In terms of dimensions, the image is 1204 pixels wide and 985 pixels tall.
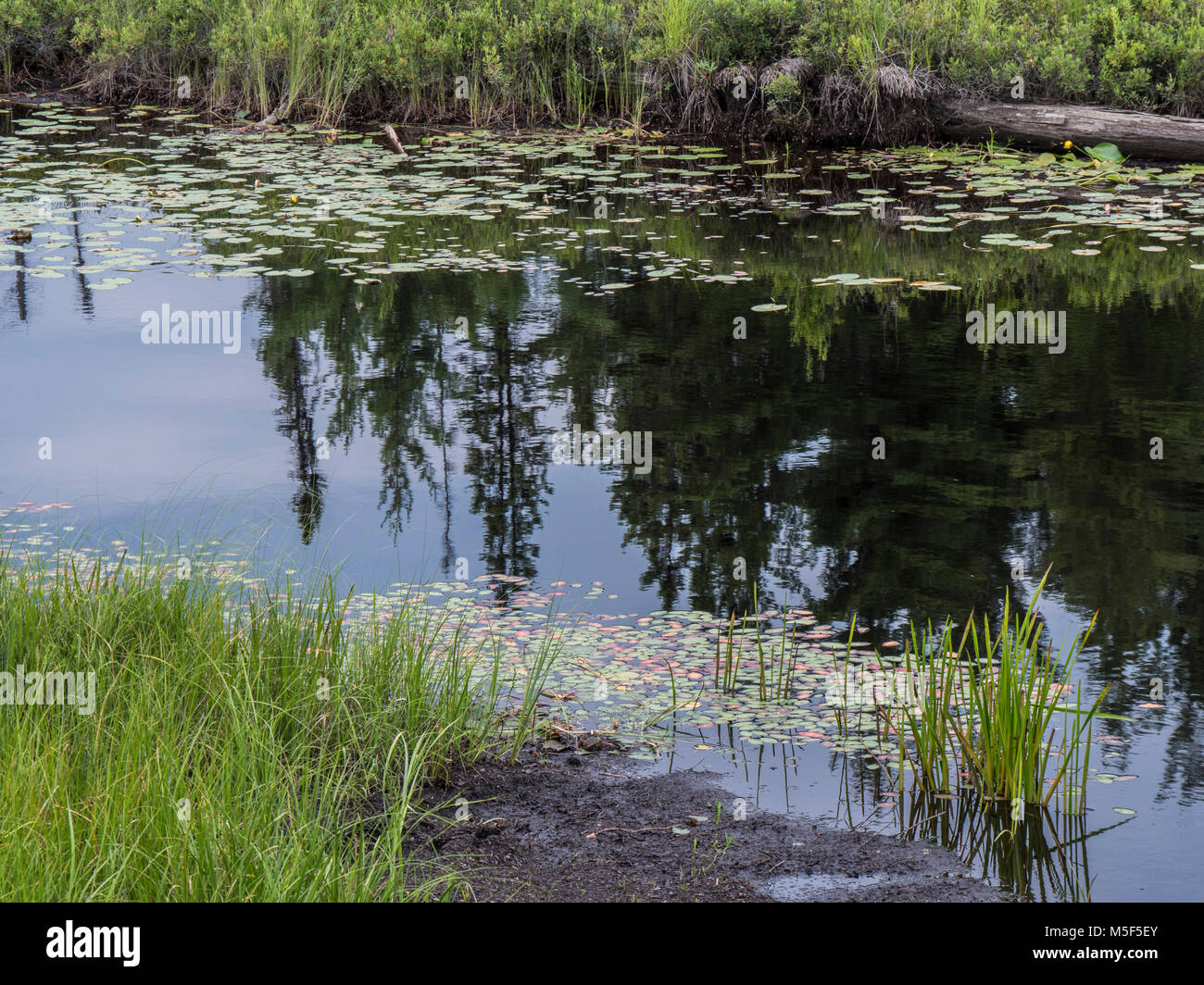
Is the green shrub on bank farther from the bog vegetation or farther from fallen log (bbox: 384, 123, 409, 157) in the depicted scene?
fallen log (bbox: 384, 123, 409, 157)

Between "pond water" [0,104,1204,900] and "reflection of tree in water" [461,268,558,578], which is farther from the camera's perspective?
"reflection of tree in water" [461,268,558,578]

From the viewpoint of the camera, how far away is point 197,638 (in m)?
3.70

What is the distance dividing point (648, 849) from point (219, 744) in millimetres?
1196

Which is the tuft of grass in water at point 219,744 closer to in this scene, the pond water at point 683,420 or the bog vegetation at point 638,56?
the pond water at point 683,420

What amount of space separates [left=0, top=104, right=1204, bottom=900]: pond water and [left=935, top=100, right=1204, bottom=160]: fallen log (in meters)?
1.02

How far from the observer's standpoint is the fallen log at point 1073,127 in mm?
13648

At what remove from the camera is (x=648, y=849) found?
3.43 metres

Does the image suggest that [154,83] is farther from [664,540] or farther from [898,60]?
[664,540]

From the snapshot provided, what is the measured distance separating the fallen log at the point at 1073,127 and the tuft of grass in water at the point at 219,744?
39.2 ft

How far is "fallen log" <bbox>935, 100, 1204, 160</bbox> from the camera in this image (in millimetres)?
13648
